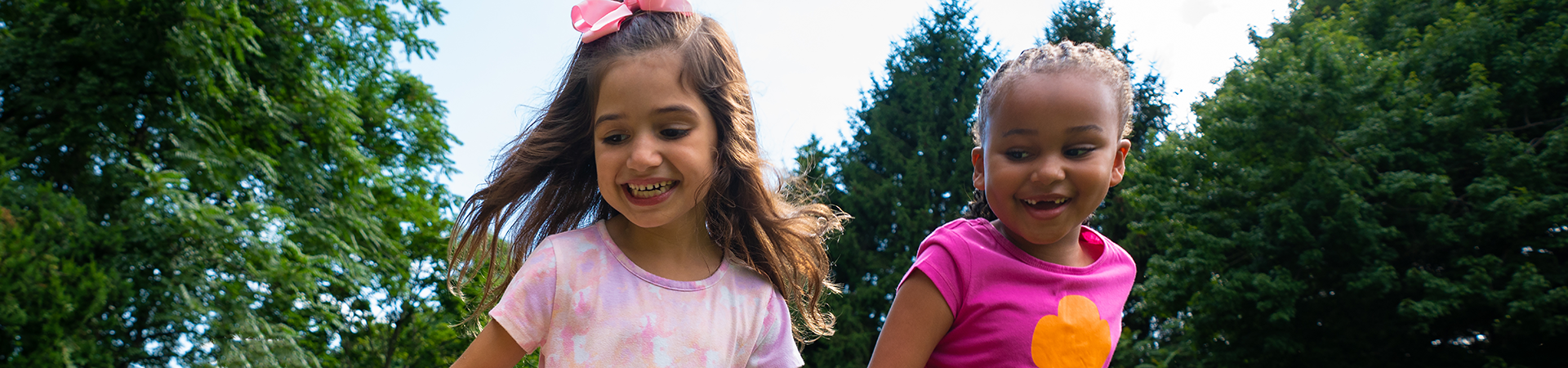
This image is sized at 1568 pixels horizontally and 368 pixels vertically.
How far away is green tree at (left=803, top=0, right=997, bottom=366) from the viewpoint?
20438mm

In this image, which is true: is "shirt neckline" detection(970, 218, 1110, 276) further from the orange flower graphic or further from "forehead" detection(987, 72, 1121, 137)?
"forehead" detection(987, 72, 1121, 137)

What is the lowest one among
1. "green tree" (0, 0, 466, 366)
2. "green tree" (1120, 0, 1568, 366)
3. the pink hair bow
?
"green tree" (1120, 0, 1568, 366)

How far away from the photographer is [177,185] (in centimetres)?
1120

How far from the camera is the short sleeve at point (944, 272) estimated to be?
196 centimetres

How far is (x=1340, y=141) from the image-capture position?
14648 millimetres

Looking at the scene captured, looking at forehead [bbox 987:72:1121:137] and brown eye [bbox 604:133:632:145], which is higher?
brown eye [bbox 604:133:632:145]

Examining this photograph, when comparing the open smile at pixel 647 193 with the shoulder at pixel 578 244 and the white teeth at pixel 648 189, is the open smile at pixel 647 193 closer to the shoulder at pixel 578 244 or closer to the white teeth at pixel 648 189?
the white teeth at pixel 648 189

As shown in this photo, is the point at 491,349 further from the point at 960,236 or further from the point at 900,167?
the point at 900,167

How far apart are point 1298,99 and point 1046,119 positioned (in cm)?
1534

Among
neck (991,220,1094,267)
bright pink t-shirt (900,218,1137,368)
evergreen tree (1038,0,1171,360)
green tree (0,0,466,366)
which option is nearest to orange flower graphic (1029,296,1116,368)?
bright pink t-shirt (900,218,1137,368)

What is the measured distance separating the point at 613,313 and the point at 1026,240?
3.16 ft

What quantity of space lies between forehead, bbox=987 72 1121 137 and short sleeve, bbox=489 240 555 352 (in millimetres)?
1070

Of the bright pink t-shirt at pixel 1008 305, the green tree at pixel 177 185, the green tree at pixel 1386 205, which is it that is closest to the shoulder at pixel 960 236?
the bright pink t-shirt at pixel 1008 305

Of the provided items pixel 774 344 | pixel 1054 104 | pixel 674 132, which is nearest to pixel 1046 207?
pixel 1054 104
